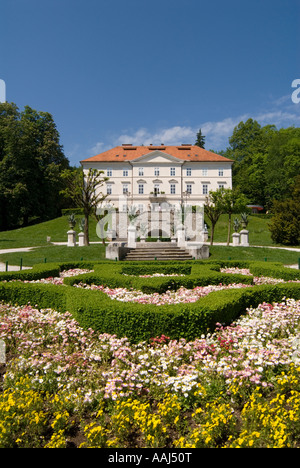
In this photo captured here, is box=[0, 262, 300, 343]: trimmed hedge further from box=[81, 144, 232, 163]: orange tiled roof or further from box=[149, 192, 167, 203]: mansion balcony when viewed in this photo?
box=[81, 144, 232, 163]: orange tiled roof

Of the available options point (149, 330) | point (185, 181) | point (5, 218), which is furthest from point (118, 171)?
point (149, 330)

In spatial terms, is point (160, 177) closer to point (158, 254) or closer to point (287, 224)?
point (287, 224)

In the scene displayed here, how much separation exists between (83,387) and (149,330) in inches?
55.4

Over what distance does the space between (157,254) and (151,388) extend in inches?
536

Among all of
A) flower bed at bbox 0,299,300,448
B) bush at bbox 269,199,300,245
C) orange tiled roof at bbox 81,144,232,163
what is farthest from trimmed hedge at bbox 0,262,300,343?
orange tiled roof at bbox 81,144,232,163

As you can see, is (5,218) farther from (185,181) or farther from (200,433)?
(200,433)

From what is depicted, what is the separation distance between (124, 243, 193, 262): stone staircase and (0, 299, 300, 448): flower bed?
11183 millimetres

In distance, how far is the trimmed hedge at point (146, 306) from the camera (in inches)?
194

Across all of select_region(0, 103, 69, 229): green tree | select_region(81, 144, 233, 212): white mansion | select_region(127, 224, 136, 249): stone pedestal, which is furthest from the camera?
select_region(81, 144, 233, 212): white mansion

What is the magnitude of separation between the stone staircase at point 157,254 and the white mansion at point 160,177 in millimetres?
31265

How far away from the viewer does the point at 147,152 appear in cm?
5325

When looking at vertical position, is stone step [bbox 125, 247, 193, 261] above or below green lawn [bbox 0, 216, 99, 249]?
below

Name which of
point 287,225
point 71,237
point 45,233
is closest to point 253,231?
point 287,225

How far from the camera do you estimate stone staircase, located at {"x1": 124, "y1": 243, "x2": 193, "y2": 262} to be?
17.0 meters
